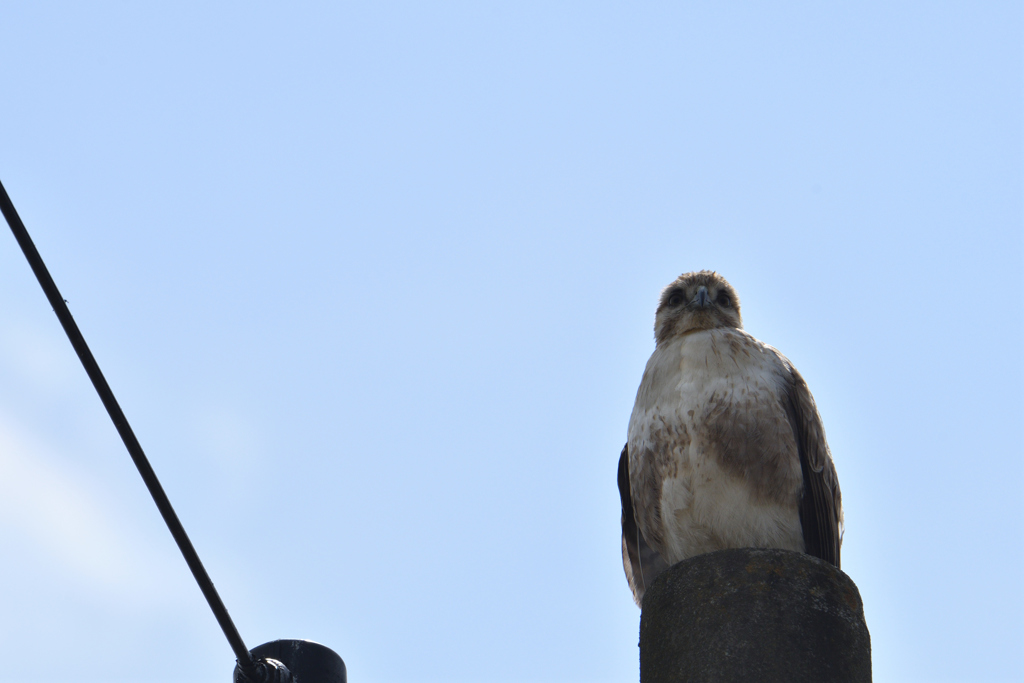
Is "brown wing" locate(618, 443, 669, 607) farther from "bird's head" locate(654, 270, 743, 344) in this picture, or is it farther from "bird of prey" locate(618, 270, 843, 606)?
"bird's head" locate(654, 270, 743, 344)

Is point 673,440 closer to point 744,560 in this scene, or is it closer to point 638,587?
point 638,587

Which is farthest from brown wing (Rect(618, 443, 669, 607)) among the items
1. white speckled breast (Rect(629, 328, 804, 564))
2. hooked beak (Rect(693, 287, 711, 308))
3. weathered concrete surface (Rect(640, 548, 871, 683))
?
weathered concrete surface (Rect(640, 548, 871, 683))

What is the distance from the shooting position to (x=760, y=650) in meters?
4.51

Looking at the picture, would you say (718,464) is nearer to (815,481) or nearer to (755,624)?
(815,481)

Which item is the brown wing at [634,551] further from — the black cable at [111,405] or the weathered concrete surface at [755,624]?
the black cable at [111,405]

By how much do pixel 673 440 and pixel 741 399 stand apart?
1.64 ft

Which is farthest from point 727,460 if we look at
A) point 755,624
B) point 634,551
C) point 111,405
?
point 111,405

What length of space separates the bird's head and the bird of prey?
52cm

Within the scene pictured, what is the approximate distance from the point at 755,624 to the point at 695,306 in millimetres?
3453

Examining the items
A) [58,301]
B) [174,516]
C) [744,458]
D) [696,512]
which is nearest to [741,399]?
[744,458]

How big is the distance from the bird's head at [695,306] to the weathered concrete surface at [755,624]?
2.89 m

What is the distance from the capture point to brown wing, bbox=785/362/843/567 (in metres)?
6.40

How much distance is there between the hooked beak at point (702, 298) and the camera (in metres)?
7.64

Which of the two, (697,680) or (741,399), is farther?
(741,399)
